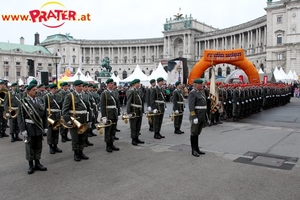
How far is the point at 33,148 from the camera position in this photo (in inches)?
278

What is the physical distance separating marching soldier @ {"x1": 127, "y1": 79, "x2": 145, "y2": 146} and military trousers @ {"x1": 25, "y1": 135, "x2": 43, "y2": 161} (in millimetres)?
3361

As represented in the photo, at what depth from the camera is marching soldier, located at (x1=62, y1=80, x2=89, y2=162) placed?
7.90m

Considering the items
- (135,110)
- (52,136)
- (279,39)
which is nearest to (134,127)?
(135,110)

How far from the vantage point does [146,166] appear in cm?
719

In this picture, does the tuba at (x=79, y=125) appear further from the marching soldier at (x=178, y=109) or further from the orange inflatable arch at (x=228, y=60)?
the orange inflatable arch at (x=228, y=60)

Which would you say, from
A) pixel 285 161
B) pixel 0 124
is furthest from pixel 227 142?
pixel 0 124

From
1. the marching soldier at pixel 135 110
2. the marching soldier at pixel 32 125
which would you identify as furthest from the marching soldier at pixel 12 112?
the marching soldier at pixel 135 110

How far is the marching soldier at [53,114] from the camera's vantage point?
8984 millimetres

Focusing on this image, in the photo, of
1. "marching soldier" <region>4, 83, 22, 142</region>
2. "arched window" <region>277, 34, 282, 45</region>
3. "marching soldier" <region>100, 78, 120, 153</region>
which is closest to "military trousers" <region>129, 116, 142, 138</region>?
"marching soldier" <region>100, 78, 120, 153</region>

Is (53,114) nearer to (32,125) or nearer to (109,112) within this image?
(109,112)

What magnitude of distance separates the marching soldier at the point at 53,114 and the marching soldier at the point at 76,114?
1.32m

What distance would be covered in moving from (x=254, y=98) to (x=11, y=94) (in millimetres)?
13238

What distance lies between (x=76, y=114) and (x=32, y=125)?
131cm

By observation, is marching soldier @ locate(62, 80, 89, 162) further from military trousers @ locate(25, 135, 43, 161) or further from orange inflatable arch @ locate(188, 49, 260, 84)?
orange inflatable arch @ locate(188, 49, 260, 84)
